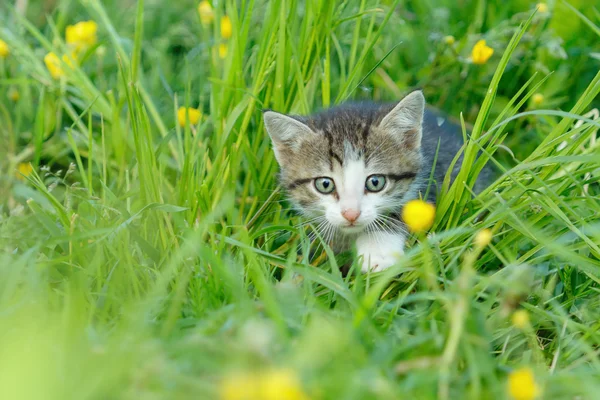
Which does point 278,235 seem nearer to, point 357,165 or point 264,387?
point 357,165

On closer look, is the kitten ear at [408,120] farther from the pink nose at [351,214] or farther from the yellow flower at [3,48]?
the yellow flower at [3,48]

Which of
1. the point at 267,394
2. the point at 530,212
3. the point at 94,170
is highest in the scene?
the point at 267,394

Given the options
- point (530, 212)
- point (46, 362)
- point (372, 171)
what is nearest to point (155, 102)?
point (372, 171)

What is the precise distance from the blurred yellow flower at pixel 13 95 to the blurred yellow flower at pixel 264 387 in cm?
271

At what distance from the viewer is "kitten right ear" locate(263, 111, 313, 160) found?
259 cm

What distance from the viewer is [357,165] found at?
2617 mm

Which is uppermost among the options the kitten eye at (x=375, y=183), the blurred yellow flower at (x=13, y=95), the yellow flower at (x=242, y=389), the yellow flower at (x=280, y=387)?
the yellow flower at (x=280, y=387)

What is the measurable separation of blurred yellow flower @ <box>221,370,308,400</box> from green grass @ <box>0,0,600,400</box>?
60 mm

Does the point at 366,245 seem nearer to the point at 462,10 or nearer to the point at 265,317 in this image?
the point at 265,317

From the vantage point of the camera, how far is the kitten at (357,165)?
257 centimetres

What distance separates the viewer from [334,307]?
216 centimetres

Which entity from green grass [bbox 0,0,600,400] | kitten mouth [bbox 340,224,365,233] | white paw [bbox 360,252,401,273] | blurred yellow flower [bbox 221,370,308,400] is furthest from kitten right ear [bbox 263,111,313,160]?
blurred yellow flower [bbox 221,370,308,400]

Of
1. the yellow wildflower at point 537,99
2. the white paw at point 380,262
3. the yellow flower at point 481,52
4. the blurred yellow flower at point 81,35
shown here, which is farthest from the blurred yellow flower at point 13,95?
the yellow wildflower at point 537,99

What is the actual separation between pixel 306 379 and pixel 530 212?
1395 mm
